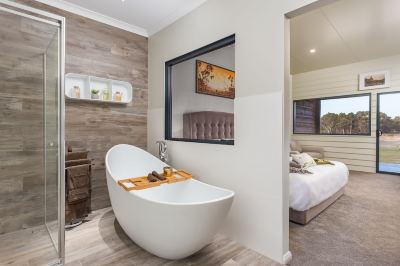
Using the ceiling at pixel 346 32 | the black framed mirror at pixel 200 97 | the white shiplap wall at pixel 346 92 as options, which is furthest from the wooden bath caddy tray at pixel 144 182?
the white shiplap wall at pixel 346 92

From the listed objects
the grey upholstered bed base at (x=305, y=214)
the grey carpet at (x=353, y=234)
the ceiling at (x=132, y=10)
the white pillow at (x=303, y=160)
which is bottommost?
the grey carpet at (x=353, y=234)

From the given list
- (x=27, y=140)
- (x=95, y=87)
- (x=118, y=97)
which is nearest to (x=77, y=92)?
(x=95, y=87)

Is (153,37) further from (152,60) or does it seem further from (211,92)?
(211,92)

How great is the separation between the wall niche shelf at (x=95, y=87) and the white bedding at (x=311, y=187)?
243 centimetres

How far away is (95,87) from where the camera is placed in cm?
280

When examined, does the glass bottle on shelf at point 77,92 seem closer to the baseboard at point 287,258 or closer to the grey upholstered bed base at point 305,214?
the baseboard at point 287,258

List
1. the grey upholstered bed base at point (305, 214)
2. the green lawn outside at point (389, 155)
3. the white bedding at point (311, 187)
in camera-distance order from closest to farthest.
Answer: the white bedding at point (311, 187) → the grey upholstered bed base at point (305, 214) → the green lawn outside at point (389, 155)

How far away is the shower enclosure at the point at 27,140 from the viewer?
1930 mm

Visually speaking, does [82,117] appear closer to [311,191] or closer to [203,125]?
[203,125]

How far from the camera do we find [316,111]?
5.82 metres

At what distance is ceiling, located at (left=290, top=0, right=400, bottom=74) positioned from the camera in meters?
2.71

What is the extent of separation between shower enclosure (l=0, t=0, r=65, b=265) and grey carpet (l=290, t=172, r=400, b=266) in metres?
2.27

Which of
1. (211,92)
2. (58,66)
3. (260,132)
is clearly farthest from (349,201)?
(58,66)

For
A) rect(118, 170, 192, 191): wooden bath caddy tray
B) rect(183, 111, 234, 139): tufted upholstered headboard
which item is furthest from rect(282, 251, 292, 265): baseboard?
rect(183, 111, 234, 139): tufted upholstered headboard
